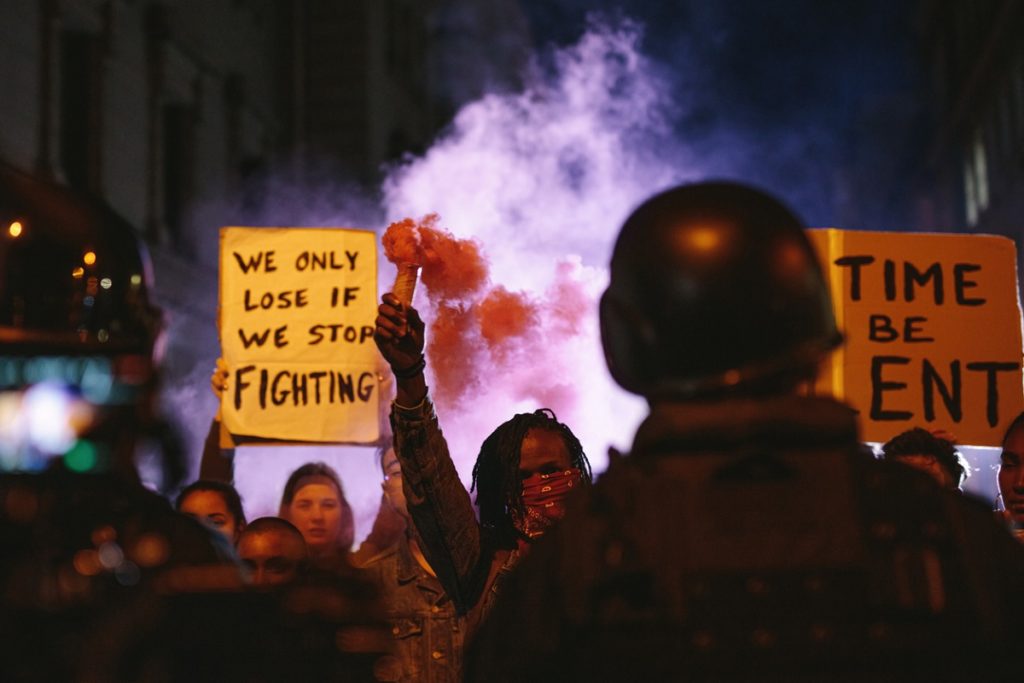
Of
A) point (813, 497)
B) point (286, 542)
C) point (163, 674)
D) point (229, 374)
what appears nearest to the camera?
point (163, 674)

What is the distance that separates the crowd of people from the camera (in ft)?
6.26

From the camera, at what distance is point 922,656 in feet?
6.31

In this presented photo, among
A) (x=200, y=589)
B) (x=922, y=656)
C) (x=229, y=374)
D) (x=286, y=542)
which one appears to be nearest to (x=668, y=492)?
(x=922, y=656)

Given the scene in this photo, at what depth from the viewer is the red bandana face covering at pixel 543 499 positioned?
12.4ft

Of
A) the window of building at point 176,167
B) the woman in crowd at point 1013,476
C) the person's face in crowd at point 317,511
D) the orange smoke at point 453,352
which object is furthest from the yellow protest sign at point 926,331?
the window of building at point 176,167

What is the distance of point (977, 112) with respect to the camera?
30766 millimetres

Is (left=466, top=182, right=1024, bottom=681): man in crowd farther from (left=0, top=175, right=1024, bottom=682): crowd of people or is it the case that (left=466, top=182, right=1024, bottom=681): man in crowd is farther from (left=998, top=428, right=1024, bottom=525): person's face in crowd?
(left=998, top=428, right=1024, bottom=525): person's face in crowd

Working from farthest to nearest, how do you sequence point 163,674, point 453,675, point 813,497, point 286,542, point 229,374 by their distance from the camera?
1. point 229,374
2. point 286,542
3. point 453,675
4. point 813,497
5. point 163,674

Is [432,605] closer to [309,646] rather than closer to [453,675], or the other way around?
[453,675]

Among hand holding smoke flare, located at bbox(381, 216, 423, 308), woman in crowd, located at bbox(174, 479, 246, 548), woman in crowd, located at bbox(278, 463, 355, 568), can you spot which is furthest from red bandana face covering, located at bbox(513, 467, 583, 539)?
woman in crowd, located at bbox(278, 463, 355, 568)

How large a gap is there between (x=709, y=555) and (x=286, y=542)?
318cm

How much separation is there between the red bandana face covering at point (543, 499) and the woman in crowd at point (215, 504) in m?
2.01

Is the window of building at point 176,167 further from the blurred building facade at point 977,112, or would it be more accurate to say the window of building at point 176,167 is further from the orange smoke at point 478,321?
the blurred building facade at point 977,112

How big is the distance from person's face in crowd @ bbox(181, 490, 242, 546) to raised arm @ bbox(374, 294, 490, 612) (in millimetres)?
2203
